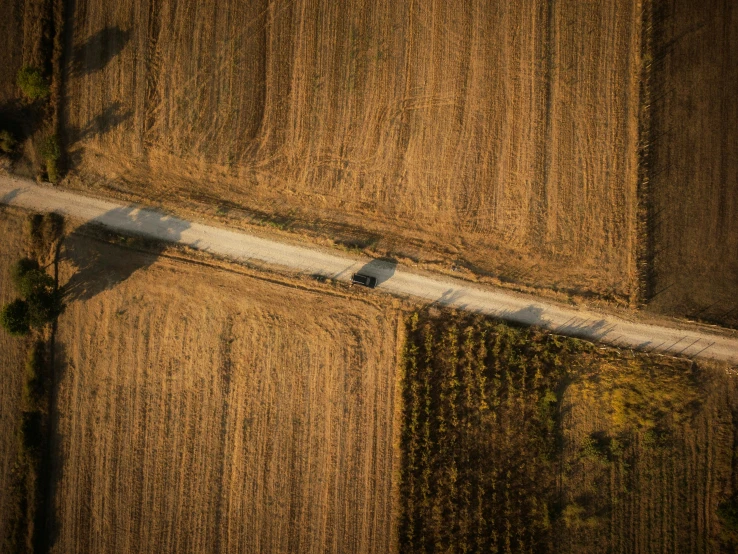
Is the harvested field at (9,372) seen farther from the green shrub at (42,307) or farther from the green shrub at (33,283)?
the green shrub at (42,307)

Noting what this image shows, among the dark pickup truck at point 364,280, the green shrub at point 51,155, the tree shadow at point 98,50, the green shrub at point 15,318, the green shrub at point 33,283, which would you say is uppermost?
the tree shadow at point 98,50

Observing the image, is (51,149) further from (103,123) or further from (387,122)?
(387,122)

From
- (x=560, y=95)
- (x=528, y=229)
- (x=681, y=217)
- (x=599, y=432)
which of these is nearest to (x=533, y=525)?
(x=599, y=432)

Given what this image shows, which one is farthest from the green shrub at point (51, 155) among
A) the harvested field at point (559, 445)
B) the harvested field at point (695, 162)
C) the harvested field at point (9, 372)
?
the harvested field at point (695, 162)

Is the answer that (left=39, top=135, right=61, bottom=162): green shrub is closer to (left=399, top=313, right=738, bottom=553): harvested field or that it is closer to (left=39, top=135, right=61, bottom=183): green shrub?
(left=39, top=135, right=61, bottom=183): green shrub

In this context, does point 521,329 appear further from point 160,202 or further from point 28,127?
point 28,127

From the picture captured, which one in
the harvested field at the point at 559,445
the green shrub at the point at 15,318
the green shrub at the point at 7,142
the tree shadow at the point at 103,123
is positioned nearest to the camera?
the green shrub at the point at 15,318
